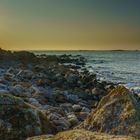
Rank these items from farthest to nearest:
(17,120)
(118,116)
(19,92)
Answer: (19,92) → (17,120) → (118,116)

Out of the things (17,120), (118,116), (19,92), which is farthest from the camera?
(19,92)

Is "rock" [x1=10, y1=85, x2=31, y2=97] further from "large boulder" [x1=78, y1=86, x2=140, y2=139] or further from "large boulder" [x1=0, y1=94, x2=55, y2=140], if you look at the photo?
"large boulder" [x1=78, y1=86, x2=140, y2=139]

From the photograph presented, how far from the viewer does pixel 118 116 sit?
5895 mm

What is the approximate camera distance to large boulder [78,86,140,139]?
5645mm

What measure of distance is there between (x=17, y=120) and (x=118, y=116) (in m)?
1.81

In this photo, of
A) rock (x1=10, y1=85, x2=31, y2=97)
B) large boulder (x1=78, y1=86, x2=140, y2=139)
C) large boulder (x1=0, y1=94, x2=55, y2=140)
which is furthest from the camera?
rock (x1=10, y1=85, x2=31, y2=97)

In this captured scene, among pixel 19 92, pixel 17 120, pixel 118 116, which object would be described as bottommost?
pixel 19 92

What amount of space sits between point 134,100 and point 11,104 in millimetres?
2213

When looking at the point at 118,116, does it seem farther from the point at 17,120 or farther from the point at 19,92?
the point at 19,92

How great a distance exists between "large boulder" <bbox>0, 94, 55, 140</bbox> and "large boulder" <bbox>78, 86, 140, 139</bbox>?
104cm

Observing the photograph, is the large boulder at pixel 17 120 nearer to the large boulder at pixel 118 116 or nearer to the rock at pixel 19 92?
the large boulder at pixel 118 116

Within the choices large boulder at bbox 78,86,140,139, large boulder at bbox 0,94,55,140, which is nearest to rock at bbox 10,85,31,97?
large boulder at bbox 0,94,55,140

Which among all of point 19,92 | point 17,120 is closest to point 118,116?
point 17,120

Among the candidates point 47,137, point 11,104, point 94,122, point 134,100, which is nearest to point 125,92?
point 134,100
